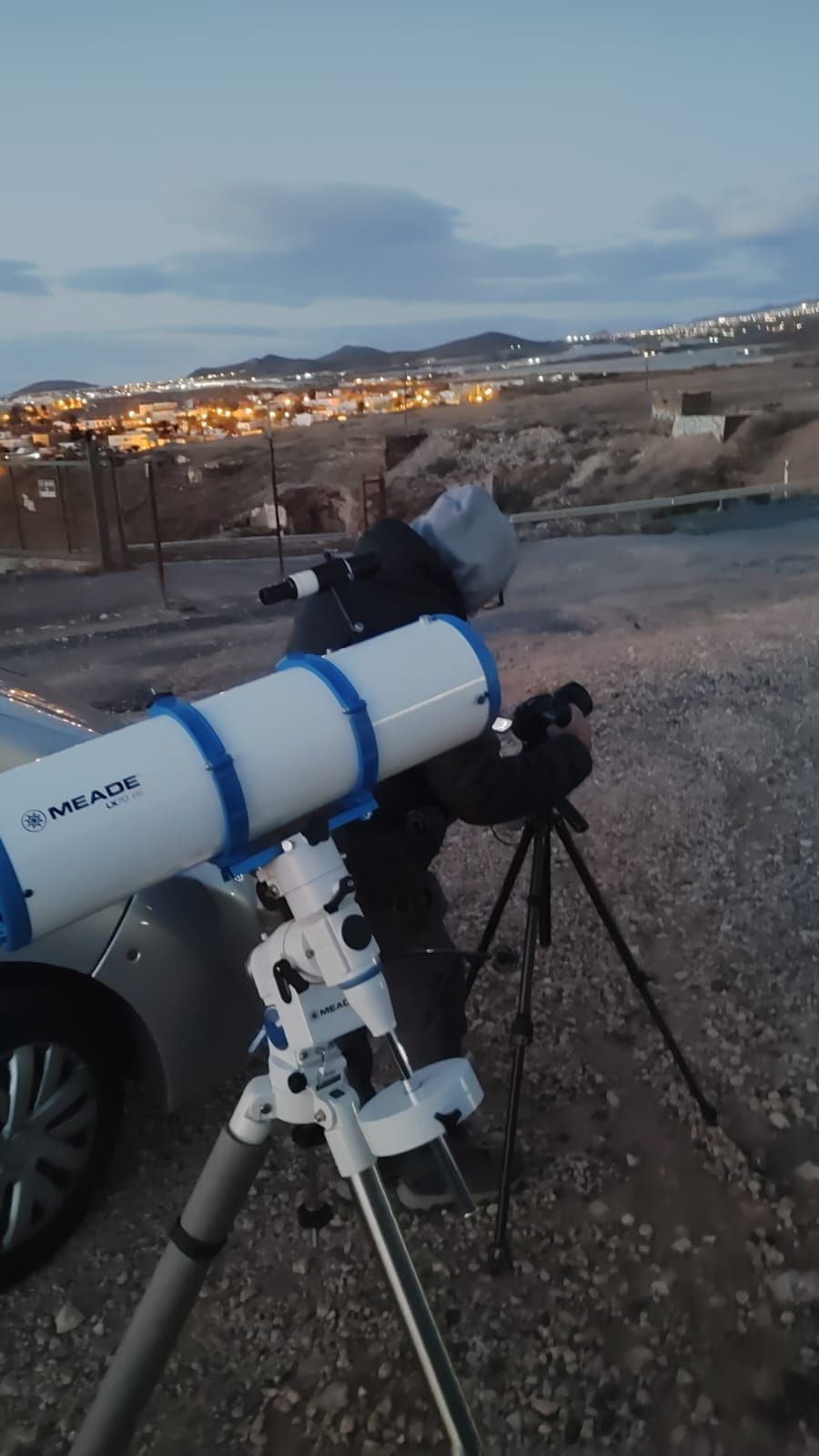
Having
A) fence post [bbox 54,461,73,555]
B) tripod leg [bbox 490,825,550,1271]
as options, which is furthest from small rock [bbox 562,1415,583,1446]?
fence post [bbox 54,461,73,555]

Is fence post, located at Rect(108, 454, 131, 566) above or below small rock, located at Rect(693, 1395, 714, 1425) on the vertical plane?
above

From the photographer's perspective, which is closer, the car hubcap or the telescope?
the telescope

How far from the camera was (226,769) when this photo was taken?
1162mm

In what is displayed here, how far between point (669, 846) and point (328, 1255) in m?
2.36

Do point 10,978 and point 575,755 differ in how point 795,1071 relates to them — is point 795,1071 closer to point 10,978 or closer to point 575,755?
point 575,755

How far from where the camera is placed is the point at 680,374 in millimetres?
8977

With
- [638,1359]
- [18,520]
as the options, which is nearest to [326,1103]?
[638,1359]

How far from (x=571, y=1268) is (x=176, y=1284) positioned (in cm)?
110

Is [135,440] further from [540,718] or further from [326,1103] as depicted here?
[326,1103]

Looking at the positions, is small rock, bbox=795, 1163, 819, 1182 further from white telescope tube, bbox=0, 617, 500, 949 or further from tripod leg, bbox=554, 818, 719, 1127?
white telescope tube, bbox=0, 617, 500, 949

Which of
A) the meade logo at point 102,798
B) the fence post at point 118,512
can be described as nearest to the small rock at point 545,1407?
the meade logo at point 102,798

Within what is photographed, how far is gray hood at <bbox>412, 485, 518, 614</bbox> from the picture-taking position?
205 centimetres

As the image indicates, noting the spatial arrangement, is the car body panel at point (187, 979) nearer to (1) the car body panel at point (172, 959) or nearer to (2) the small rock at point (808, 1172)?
(1) the car body panel at point (172, 959)

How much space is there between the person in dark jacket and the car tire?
1.80 feet
